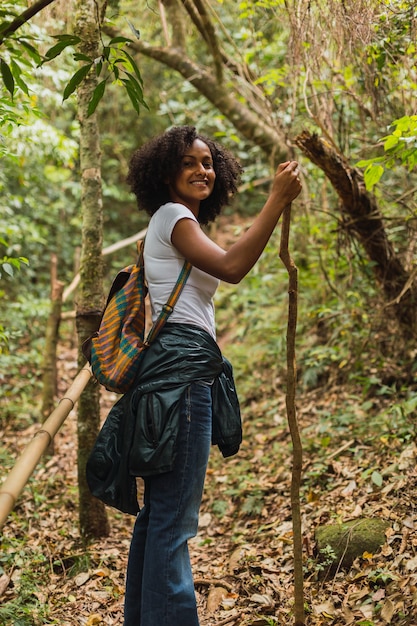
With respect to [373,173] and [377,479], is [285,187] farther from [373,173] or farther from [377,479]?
[377,479]

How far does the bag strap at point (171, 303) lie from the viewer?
6.99ft

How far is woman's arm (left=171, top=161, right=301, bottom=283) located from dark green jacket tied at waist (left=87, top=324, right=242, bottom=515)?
0.29m

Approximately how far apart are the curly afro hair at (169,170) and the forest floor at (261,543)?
70.5 inches

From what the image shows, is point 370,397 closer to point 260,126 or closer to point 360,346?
point 360,346

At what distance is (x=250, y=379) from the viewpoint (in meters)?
5.97

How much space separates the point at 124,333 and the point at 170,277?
0.92 ft

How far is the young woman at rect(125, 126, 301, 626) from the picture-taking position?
2.01 metres

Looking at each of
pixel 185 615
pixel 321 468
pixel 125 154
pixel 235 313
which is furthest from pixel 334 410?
pixel 125 154

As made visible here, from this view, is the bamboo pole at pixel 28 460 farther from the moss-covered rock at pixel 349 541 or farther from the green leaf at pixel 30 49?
the moss-covered rock at pixel 349 541

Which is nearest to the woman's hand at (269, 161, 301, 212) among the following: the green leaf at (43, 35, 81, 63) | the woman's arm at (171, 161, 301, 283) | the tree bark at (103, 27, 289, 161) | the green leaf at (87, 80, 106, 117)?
the woman's arm at (171, 161, 301, 283)

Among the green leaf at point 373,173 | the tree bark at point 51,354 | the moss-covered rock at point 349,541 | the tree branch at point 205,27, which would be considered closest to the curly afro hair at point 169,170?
the green leaf at point 373,173

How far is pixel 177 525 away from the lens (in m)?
2.06

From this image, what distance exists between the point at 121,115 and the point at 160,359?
10.5 m

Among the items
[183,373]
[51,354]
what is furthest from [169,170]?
[51,354]
